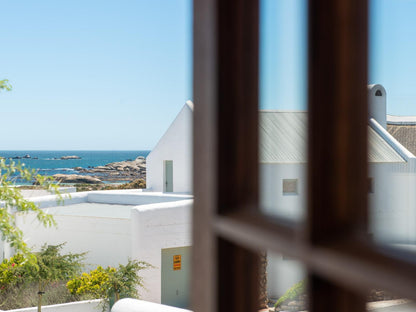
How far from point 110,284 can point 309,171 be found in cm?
780

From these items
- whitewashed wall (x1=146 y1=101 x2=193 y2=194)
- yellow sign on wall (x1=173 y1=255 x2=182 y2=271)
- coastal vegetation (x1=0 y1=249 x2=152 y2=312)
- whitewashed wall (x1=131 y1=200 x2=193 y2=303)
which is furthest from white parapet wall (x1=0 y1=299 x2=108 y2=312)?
whitewashed wall (x1=146 y1=101 x2=193 y2=194)

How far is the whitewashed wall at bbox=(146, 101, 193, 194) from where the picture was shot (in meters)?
12.6

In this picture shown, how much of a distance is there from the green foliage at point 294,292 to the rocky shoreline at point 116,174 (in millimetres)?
36890

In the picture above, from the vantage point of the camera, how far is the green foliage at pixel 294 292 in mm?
407

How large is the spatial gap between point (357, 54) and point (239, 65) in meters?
0.25

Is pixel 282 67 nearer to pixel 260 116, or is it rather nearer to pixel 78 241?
pixel 260 116

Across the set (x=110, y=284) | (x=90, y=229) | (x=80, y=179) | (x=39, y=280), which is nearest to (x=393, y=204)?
(x=110, y=284)

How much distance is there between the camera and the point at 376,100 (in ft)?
1.13

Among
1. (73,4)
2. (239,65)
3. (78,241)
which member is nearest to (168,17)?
(73,4)

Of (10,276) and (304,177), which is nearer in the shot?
(304,177)

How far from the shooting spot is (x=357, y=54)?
343 millimetres

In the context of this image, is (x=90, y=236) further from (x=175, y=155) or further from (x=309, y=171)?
(x=309, y=171)

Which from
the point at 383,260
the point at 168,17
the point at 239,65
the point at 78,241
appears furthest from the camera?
the point at 168,17

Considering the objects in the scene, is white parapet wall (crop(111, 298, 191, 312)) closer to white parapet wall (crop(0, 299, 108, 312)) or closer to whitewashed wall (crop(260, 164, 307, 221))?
white parapet wall (crop(0, 299, 108, 312))
